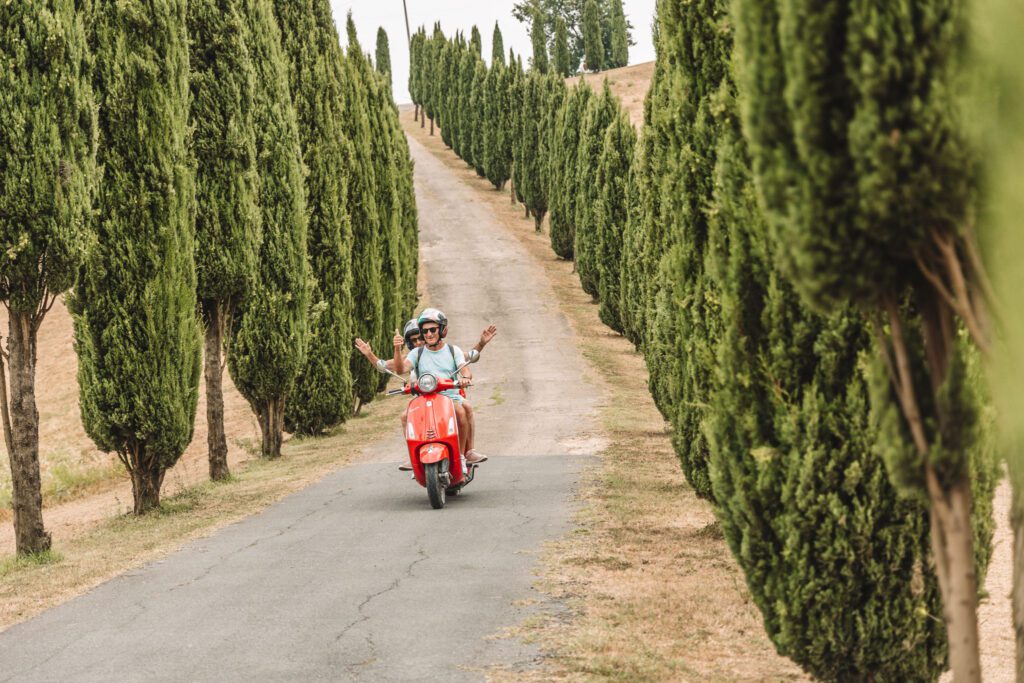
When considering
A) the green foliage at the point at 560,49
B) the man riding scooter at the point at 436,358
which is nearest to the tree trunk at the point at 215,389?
the man riding scooter at the point at 436,358

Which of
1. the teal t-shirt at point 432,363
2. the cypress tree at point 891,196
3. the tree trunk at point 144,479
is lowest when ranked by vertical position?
the tree trunk at point 144,479

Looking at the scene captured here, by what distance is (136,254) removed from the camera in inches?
460

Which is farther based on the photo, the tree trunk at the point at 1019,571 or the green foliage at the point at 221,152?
the green foliage at the point at 221,152

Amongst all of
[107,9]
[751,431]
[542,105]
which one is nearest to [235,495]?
[107,9]

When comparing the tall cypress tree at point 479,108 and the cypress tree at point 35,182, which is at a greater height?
the tall cypress tree at point 479,108

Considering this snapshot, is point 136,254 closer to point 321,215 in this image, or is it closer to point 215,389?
point 215,389

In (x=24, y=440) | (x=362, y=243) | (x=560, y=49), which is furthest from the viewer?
(x=560, y=49)

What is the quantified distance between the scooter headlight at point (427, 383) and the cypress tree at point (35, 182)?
10.9 feet

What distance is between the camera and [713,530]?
980 cm

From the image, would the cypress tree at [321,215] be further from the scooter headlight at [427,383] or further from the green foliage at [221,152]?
the scooter headlight at [427,383]

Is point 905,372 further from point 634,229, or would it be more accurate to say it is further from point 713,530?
point 634,229

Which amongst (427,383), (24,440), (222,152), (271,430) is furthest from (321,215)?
(24,440)

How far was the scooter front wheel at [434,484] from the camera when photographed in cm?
1094

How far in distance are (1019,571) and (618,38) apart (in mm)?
89979
